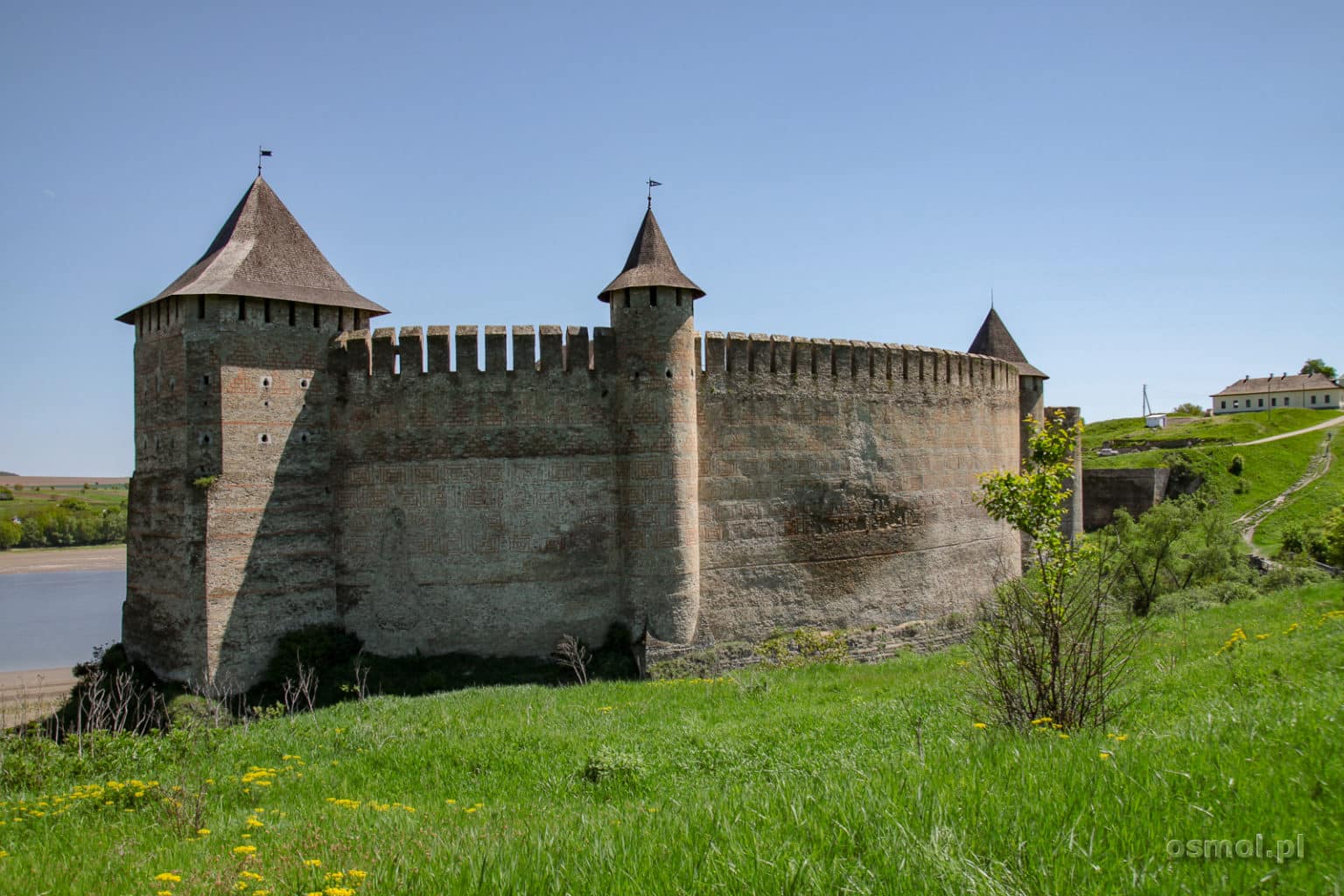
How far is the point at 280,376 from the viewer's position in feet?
45.5

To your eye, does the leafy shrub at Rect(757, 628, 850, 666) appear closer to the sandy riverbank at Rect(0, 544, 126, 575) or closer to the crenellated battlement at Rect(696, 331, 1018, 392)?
the crenellated battlement at Rect(696, 331, 1018, 392)

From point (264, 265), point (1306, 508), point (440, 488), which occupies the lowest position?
point (1306, 508)

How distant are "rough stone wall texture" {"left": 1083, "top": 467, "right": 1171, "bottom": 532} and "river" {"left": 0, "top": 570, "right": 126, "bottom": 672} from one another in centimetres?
3786

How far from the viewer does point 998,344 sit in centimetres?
2447

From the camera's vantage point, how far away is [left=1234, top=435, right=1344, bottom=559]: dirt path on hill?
33.7 m

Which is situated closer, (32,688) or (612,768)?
(612,768)

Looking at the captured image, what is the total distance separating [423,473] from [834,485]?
7.94 metres

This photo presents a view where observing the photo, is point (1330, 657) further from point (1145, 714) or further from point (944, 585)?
point (944, 585)

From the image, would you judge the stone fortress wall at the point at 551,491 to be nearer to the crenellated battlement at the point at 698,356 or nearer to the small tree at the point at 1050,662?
the crenellated battlement at the point at 698,356

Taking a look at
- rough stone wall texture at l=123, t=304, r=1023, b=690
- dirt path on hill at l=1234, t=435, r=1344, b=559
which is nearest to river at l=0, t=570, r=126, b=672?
rough stone wall texture at l=123, t=304, r=1023, b=690

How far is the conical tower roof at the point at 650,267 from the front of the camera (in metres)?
14.9

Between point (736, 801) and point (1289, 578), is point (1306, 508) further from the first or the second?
point (736, 801)

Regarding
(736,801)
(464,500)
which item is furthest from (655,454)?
(736,801)

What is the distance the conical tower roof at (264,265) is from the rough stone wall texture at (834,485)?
6767mm
